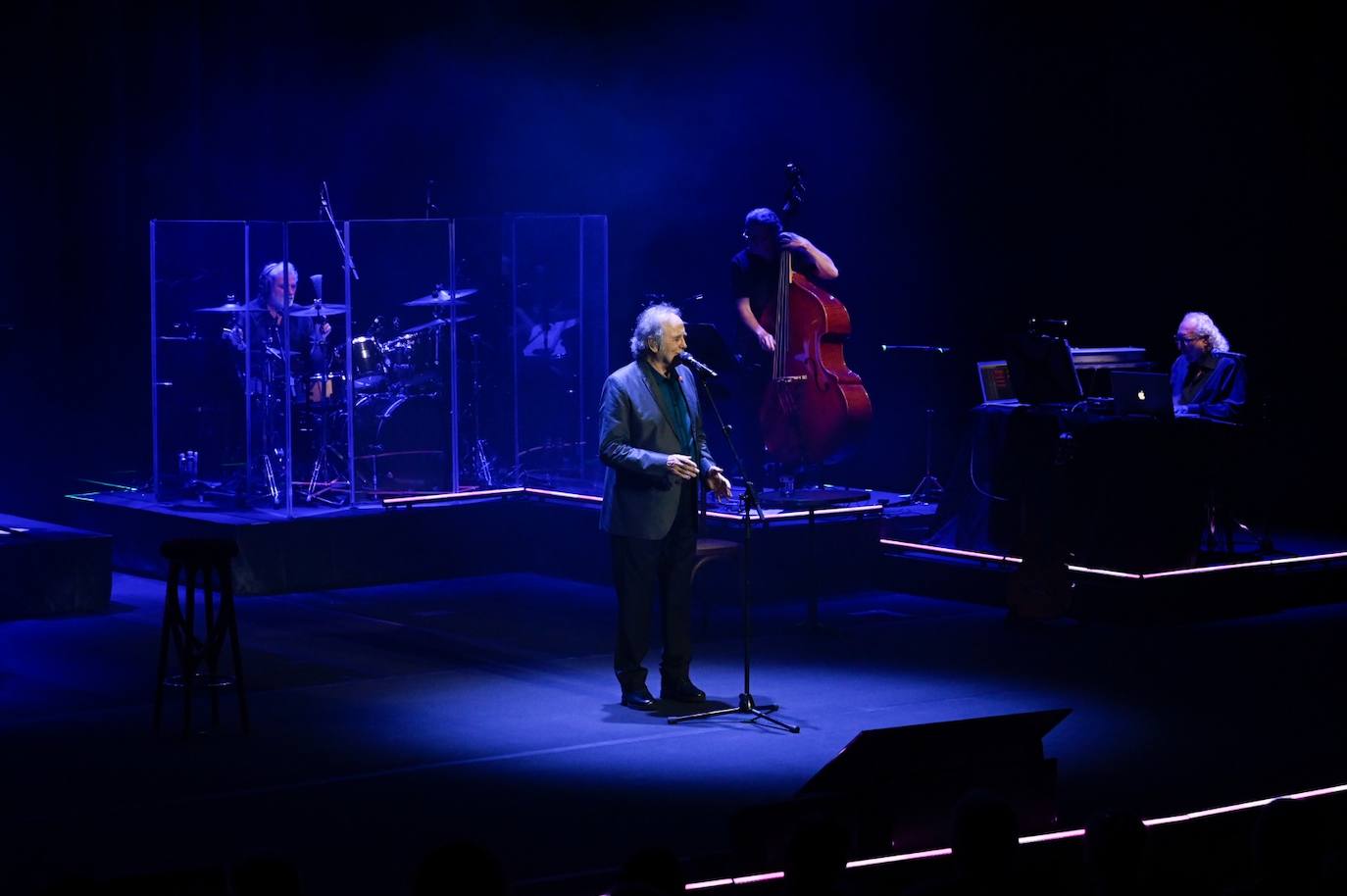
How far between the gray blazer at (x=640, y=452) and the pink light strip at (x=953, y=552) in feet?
9.86

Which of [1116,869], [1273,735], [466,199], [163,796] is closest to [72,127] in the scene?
[466,199]

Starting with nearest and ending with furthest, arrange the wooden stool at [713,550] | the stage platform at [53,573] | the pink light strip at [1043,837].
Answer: the pink light strip at [1043,837] → the wooden stool at [713,550] → the stage platform at [53,573]

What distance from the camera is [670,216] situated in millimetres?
13227

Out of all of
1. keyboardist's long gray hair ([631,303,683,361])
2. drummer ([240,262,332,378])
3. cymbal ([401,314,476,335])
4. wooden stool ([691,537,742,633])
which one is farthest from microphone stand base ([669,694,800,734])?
cymbal ([401,314,476,335])

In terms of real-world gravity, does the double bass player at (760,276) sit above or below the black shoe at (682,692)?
above

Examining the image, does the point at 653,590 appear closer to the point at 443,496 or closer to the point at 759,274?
the point at 759,274

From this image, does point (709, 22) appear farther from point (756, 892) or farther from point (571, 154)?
point (756, 892)

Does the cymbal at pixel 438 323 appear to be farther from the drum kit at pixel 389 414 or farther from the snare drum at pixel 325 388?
the snare drum at pixel 325 388

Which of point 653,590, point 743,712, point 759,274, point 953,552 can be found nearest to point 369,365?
point 759,274

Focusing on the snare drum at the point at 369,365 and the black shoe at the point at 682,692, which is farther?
the snare drum at the point at 369,365

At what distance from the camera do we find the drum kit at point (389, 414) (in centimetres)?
1130

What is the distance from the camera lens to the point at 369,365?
11.5 m

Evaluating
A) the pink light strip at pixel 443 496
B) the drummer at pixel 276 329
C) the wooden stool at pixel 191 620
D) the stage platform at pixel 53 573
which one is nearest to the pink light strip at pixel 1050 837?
the wooden stool at pixel 191 620

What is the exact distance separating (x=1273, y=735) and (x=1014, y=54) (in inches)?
233
